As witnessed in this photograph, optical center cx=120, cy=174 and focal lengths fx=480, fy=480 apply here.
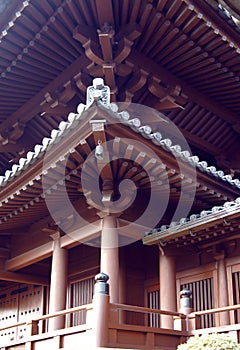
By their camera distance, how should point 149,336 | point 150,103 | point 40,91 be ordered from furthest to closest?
point 40,91 → point 150,103 → point 149,336

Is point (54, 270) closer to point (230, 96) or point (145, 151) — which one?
point (145, 151)

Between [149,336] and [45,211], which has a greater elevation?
[45,211]

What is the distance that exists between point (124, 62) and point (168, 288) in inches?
158

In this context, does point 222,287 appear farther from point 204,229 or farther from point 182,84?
point 182,84

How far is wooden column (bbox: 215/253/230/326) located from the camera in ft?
25.2

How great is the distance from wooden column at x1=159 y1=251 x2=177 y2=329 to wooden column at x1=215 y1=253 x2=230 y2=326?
2.62 feet

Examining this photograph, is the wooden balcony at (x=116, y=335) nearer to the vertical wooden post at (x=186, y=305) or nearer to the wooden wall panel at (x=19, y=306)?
the vertical wooden post at (x=186, y=305)

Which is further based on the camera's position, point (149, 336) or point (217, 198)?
point (217, 198)

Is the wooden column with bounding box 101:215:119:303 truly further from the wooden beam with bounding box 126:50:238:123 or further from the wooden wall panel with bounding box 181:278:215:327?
the wooden beam with bounding box 126:50:238:123

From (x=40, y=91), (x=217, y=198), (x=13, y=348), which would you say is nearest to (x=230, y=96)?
(x=217, y=198)

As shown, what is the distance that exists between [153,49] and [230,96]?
2241mm

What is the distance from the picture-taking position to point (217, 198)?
800cm

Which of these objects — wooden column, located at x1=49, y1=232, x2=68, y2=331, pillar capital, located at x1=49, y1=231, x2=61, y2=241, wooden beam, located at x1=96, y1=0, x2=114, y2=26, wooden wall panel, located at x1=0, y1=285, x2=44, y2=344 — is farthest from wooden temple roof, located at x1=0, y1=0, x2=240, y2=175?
wooden wall panel, located at x1=0, y1=285, x2=44, y2=344

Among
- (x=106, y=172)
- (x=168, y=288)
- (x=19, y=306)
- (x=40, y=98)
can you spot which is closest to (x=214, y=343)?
(x=168, y=288)
